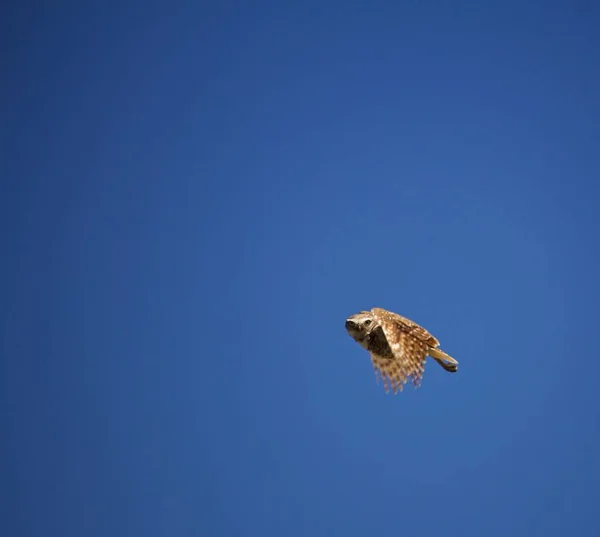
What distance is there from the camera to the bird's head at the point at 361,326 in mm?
5328

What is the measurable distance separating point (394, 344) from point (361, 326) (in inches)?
16.2

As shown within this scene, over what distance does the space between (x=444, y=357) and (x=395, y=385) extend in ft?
1.55

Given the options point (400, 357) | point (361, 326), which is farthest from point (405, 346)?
point (361, 326)

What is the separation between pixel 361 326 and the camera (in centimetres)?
539

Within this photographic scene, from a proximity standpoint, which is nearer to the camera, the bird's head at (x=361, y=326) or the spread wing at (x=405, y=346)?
the bird's head at (x=361, y=326)

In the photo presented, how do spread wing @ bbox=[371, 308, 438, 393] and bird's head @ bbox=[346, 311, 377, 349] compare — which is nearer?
bird's head @ bbox=[346, 311, 377, 349]

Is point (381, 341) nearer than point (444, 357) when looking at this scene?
Yes

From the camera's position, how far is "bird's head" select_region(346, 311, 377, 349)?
533cm

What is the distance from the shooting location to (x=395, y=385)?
6.19 metres

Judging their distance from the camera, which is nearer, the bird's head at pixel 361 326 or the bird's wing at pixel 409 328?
the bird's head at pixel 361 326

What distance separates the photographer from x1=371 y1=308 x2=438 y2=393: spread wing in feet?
18.7

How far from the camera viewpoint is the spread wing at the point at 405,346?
5711 millimetres

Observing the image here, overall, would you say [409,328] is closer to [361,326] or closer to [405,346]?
[405,346]

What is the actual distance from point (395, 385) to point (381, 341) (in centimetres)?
78
